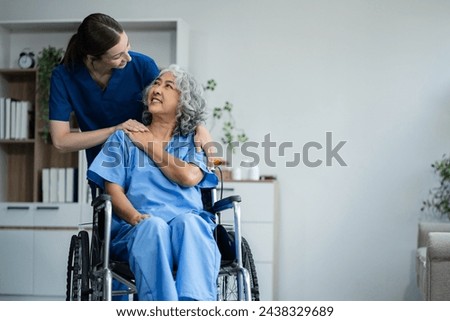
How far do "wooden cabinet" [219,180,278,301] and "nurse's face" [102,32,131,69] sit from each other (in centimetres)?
201

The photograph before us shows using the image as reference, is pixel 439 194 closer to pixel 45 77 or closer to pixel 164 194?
pixel 45 77

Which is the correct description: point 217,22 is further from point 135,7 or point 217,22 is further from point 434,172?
point 434,172

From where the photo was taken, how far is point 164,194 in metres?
2.88

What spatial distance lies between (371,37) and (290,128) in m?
0.78

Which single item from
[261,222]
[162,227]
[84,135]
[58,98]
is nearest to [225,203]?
[162,227]

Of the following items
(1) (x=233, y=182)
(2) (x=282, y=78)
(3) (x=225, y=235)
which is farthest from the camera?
(2) (x=282, y=78)

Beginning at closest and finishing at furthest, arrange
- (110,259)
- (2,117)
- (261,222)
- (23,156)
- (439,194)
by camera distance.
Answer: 1. (110,259)
2. (261,222)
3. (439,194)
4. (2,117)
5. (23,156)

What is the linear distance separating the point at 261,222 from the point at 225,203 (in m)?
2.12

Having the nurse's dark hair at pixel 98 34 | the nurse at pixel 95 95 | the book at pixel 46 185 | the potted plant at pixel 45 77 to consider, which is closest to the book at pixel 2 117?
the potted plant at pixel 45 77

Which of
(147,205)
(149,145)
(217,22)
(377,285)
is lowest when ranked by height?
(377,285)

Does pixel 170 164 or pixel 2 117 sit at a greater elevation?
pixel 2 117
